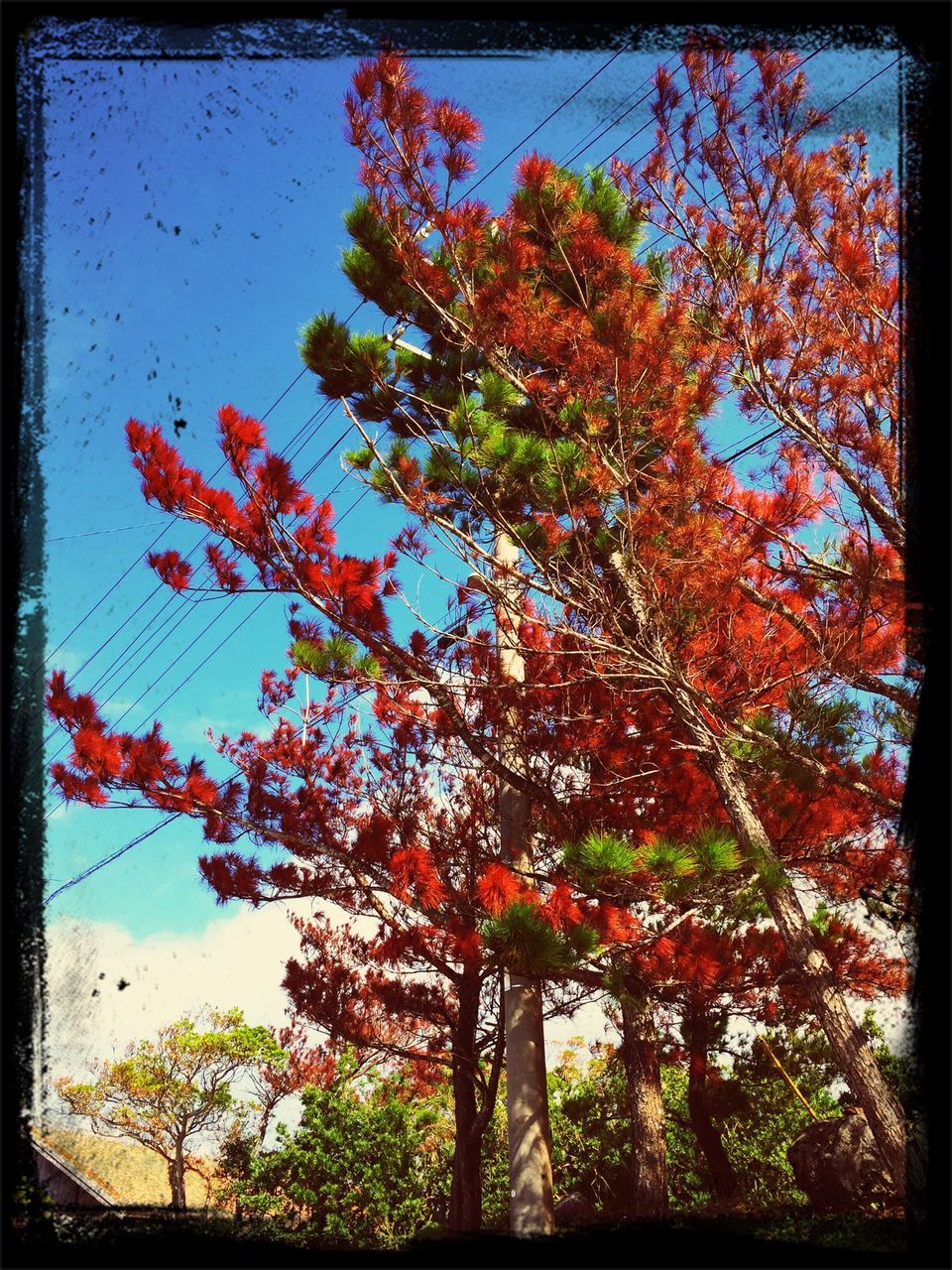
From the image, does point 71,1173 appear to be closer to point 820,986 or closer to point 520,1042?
point 520,1042

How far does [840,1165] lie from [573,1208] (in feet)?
10.1

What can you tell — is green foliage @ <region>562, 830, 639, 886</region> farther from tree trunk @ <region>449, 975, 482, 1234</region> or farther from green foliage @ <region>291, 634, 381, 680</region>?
tree trunk @ <region>449, 975, 482, 1234</region>

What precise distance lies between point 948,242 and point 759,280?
2322 mm

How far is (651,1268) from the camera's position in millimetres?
2135

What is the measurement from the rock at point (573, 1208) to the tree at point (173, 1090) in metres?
3.53

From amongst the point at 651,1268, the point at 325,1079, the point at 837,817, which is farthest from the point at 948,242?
the point at 325,1079

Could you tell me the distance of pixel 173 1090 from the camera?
374 inches

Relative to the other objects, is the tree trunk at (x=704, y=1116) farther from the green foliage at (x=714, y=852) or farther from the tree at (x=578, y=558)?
the green foliage at (x=714, y=852)

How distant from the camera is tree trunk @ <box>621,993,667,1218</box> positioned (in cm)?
574

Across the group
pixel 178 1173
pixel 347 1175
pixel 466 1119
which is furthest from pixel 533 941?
pixel 178 1173

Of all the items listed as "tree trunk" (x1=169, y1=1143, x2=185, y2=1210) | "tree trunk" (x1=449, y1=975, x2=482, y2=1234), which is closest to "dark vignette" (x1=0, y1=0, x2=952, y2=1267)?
"tree trunk" (x1=449, y1=975, x2=482, y2=1234)

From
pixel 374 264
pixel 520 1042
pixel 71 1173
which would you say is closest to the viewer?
pixel 71 1173

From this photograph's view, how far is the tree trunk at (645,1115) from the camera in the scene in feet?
18.8

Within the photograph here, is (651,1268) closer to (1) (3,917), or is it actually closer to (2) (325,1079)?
(1) (3,917)
